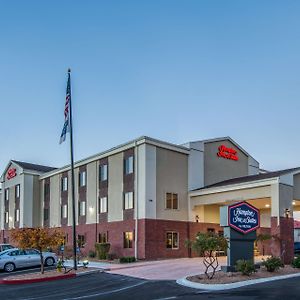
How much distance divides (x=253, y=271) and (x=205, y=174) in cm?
1928

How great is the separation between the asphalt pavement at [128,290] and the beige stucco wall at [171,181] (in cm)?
1288

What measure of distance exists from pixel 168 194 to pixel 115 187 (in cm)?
486

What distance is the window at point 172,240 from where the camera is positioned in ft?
117

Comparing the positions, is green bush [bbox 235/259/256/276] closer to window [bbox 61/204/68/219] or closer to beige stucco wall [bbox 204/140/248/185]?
beige stucco wall [bbox 204/140/248/185]

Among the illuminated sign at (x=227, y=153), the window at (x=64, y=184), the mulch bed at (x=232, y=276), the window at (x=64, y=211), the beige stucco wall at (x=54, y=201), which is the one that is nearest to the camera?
the mulch bed at (x=232, y=276)

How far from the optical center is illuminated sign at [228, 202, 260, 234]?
2223 cm

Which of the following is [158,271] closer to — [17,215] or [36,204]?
[36,204]

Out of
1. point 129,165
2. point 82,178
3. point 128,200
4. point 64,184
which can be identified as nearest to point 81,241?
point 82,178

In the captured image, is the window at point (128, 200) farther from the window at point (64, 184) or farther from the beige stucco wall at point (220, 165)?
the window at point (64, 184)

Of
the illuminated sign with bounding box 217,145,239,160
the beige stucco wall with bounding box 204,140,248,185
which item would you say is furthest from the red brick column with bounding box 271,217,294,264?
the illuminated sign with bounding box 217,145,239,160

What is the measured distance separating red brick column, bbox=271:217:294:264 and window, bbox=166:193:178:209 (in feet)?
30.5

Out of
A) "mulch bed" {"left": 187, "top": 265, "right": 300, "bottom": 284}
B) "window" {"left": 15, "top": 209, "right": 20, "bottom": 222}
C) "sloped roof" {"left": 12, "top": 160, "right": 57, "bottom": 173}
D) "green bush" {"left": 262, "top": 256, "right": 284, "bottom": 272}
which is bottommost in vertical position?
"mulch bed" {"left": 187, "top": 265, "right": 300, "bottom": 284}

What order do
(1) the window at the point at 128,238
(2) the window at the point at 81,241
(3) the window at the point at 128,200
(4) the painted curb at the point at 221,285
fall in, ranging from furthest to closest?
1. (2) the window at the point at 81,241
2. (3) the window at the point at 128,200
3. (1) the window at the point at 128,238
4. (4) the painted curb at the point at 221,285

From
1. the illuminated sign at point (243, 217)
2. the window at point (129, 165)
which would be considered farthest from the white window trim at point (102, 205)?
the illuminated sign at point (243, 217)
